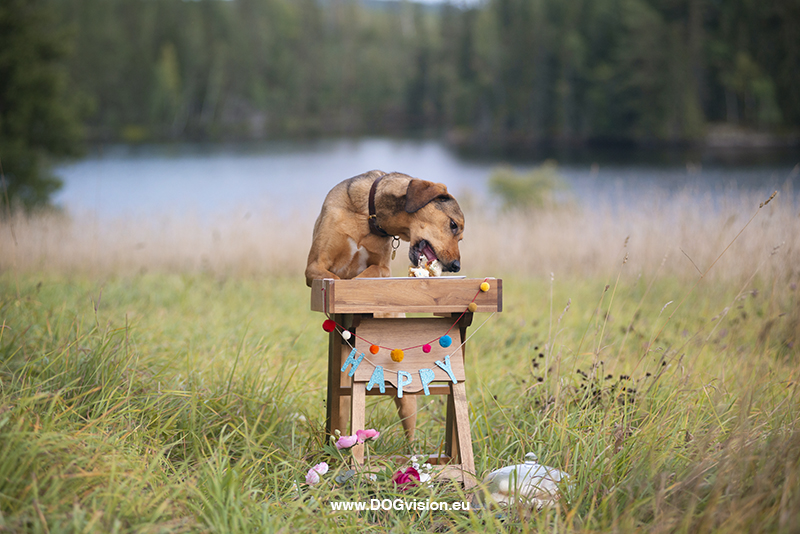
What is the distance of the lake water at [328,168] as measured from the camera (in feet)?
58.6

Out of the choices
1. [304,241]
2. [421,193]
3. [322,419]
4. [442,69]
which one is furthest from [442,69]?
[421,193]

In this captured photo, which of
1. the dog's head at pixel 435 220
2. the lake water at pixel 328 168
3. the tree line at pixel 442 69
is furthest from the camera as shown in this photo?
the tree line at pixel 442 69

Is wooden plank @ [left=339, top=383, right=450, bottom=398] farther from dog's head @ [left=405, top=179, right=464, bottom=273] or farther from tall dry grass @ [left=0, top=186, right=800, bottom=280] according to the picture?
tall dry grass @ [left=0, top=186, right=800, bottom=280]

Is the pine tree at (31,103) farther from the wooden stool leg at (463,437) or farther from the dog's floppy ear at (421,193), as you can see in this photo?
the wooden stool leg at (463,437)

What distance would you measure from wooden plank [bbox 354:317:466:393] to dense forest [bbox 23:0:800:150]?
72.9 feet

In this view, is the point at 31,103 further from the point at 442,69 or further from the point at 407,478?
the point at 442,69

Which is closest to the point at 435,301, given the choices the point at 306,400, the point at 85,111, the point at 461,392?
the point at 461,392

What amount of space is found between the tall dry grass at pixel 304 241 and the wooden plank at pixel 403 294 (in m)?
5.78

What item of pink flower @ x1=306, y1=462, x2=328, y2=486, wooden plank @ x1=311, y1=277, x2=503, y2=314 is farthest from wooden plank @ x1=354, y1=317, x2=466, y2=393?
pink flower @ x1=306, y1=462, x2=328, y2=486

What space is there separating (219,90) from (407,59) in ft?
35.6

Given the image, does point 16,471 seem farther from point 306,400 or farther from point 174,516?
point 306,400

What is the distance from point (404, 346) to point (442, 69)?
26.5 meters

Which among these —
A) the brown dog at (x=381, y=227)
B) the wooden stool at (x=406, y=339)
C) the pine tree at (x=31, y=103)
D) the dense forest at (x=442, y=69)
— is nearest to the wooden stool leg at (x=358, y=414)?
the wooden stool at (x=406, y=339)

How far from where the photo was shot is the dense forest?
74.5ft
